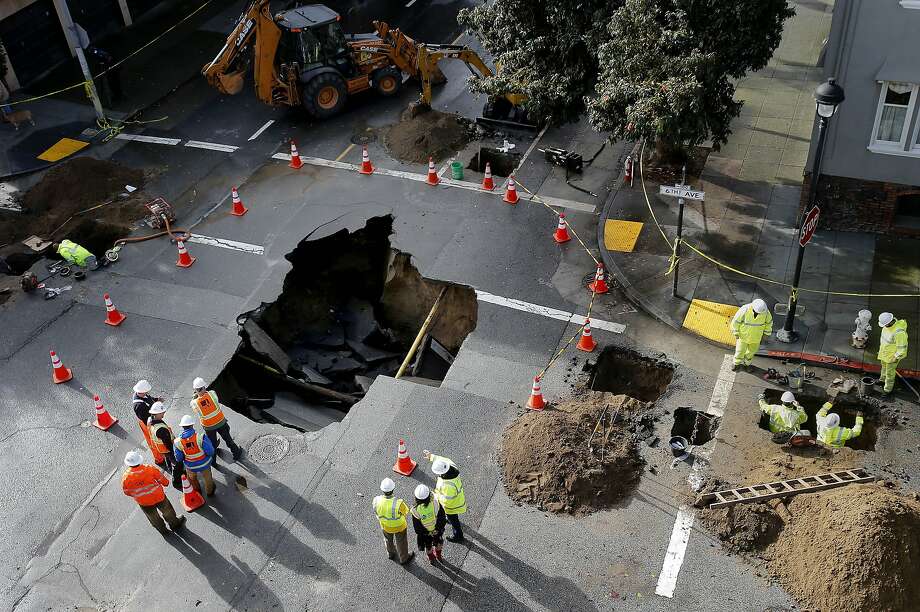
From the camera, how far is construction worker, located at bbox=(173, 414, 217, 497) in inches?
491

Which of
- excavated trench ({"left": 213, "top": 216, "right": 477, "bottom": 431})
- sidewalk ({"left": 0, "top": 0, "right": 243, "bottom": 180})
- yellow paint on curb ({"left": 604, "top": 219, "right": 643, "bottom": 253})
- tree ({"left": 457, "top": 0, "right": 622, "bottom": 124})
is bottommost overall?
excavated trench ({"left": 213, "top": 216, "right": 477, "bottom": 431})

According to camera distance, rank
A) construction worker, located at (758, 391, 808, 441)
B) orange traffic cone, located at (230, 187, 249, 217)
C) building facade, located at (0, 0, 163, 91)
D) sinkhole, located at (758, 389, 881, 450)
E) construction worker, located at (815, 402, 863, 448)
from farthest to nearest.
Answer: building facade, located at (0, 0, 163, 91) < orange traffic cone, located at (230, 187, 249, 217) < sinkhole, located at (758, 389, 881, 450) < construction worker, located at (758, 391, 808, 441) < construction worker, located at (815, 402, 863, 448)

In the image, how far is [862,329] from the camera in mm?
14477

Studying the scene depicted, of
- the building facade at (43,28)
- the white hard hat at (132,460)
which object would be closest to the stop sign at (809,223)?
the white hard hat at (132,460)

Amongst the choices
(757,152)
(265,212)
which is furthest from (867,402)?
(265,212)

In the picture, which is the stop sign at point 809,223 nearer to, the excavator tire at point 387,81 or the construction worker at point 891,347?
the construction worker at point 891,347

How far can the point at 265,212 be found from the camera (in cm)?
1920

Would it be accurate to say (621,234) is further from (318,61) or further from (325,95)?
(318,61)

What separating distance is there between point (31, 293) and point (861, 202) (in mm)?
16411

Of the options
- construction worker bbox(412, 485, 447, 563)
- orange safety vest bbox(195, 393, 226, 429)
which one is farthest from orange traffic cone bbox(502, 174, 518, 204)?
construction worker bbox(412, 485, 447, 563)

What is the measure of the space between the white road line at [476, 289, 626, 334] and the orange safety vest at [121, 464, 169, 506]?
6823 mm

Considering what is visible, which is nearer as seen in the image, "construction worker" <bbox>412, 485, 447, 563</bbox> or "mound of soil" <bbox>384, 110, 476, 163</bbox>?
"construction worker" <bbox>412, 485, 447, 563</bbox>

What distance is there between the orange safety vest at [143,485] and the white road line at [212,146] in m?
11.3

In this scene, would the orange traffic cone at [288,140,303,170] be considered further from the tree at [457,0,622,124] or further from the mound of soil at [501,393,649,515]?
the mound of soil at [501,393,649,515]
